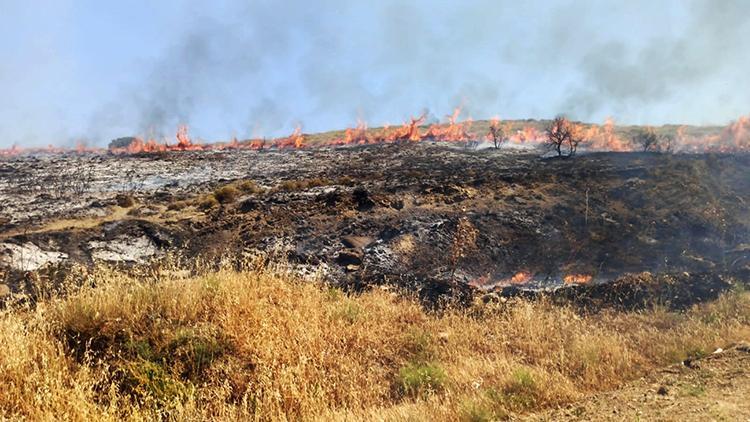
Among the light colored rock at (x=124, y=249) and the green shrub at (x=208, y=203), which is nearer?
the light colored rock at (x=124, y=249)

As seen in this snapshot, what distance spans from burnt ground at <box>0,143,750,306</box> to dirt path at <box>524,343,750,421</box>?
3735mm

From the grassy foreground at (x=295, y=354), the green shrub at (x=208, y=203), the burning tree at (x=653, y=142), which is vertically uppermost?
the burning tree at (x=653, y=142)

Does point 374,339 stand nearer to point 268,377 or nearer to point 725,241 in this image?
point 268,377

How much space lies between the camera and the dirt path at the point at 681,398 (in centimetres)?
525

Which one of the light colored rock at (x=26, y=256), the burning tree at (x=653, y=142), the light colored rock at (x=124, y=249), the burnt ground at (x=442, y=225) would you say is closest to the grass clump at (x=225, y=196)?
the burnt ground at (x=442, y=225)

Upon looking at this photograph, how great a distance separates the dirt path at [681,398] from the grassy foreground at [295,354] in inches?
13.8

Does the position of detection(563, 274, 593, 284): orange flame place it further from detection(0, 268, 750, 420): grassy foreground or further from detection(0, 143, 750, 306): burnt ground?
detection(0, 268, 750, 420): grassy foreground

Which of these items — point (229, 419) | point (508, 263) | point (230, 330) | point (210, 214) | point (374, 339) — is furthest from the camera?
point (210, 214)

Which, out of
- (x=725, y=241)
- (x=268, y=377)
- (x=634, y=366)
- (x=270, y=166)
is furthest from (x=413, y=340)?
(x=270, y=166)

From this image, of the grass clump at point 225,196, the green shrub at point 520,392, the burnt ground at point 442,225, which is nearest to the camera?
the green shrub at point 520,392

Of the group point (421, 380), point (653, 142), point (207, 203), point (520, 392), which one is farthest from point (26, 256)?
point (653, 142)

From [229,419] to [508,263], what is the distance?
1000 cm

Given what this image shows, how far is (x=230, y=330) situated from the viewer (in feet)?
23.3

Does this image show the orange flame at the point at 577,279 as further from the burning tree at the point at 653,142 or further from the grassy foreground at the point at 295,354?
the burning tree at the point at 653,142
